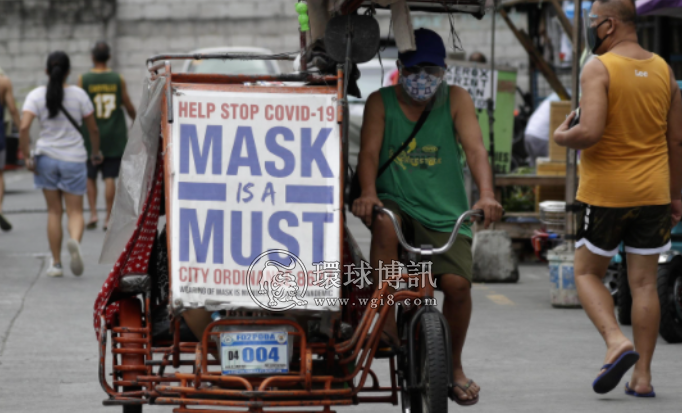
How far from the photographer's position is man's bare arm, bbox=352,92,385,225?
4.59 metres

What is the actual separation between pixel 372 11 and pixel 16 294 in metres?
4.82

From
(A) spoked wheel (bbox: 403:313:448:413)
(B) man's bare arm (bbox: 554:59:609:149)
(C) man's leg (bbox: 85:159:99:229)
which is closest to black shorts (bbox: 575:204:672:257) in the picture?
(B) man's bare arm (bbox: 554:59:609:149)

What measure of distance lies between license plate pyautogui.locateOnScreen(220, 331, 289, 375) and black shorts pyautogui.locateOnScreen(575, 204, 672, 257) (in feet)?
6.41

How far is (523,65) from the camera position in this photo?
22781 mm

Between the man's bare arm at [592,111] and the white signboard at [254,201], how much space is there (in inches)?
58.6

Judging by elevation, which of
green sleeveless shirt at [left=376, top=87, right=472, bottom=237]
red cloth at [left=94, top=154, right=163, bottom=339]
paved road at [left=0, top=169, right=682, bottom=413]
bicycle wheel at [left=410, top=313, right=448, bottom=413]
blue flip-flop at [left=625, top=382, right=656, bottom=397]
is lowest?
paved road at [left=0, top=169, right=682, bottom=413]

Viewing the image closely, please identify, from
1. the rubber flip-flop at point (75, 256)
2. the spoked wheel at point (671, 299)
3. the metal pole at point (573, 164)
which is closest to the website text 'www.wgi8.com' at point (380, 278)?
the spoked wheel at point (671, 299)

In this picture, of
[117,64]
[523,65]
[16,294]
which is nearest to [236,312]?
[16,294]

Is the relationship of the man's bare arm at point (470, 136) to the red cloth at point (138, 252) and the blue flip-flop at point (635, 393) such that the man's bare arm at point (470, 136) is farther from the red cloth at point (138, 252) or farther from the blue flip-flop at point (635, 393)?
the blue flip-flop at point (635, 393)

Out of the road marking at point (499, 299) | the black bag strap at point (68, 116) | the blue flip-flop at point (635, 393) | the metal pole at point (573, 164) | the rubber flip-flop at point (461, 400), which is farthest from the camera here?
the black bag strap at point (68, 116)

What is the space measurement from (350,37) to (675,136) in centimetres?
197

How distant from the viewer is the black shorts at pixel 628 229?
536cm

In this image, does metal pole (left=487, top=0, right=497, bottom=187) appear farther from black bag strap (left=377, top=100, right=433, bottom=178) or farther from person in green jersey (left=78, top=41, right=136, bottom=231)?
black bag strap (left=377, top=100, right=433, bottom=178)

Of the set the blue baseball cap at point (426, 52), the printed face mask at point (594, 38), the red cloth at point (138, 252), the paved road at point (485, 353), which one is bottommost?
the paved road at point (485, 353)
